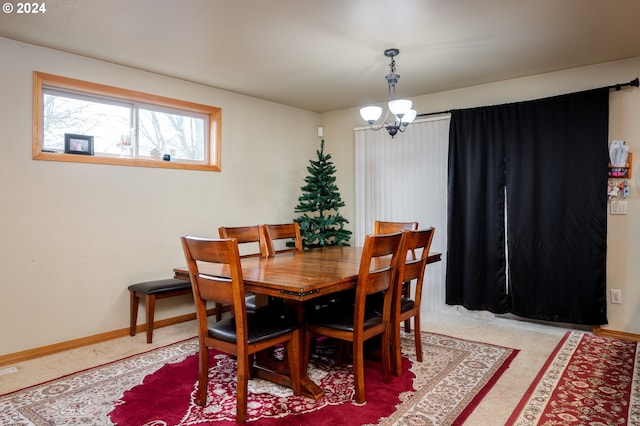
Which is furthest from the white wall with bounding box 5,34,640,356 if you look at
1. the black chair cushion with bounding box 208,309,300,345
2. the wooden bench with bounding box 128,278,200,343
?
the black chair cushion with bounding box 208,309,300,345

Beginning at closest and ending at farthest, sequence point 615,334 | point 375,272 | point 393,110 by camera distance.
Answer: point 375,272
point 393,110
point 615,334

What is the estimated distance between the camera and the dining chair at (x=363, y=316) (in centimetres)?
226

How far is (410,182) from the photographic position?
4738 mm

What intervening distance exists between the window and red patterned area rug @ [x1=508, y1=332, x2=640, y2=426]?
3422 mm

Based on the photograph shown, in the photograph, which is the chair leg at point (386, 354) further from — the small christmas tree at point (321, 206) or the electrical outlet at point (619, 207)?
the electrical outlet at point (619, 207)

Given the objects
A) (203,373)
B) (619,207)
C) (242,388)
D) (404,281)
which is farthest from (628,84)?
(203,373)

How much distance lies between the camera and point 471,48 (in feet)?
10.6

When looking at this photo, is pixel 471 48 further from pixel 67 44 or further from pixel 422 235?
pixel 67 44

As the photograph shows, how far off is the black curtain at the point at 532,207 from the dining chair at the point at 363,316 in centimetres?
189

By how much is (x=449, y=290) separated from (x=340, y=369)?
6.42 feet

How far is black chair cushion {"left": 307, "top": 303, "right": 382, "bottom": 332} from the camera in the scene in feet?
7.89

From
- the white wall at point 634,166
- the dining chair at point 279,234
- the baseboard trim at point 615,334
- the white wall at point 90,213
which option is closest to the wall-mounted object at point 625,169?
the white wall at point 634,166

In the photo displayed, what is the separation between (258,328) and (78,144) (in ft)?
7.72

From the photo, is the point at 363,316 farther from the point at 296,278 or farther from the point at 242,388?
the point at 242,388
